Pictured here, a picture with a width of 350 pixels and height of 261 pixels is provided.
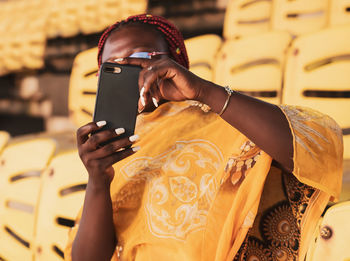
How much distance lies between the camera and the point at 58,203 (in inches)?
36.4

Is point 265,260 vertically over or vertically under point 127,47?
under

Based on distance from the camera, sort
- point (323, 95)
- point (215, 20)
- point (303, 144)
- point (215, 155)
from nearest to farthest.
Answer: point (303, 144), point (215, 155), point (323, 95), point (215, 20)

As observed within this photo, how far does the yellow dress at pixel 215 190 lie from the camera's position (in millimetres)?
503

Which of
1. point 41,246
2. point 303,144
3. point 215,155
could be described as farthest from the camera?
point 41,246

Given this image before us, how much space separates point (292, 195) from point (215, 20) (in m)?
1.16

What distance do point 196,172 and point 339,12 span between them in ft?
2.58

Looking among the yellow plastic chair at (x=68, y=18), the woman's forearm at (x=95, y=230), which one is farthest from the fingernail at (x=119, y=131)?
the yellow plastic chair at (x=68, y=18)

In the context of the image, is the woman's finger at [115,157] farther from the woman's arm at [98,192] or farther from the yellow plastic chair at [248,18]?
the yellow plastic chair at [248,18]

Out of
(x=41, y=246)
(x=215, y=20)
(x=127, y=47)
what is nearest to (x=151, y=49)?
(x=127, y=47)

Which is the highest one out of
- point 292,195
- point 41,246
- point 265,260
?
point 292,195

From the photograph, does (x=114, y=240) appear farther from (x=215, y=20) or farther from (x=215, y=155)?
(x=215, y=20)

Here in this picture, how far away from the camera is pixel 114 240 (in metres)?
0.63

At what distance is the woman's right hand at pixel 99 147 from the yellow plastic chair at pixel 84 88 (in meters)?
0.77

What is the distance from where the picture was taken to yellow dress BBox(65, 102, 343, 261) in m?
0.50
